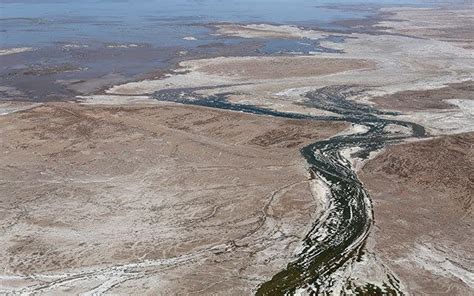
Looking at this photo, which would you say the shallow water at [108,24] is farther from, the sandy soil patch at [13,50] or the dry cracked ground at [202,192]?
the dry cracked ground at [202,192]

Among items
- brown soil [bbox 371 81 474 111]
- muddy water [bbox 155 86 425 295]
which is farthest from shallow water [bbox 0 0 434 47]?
muddy water [bbox 155 86 425 295]

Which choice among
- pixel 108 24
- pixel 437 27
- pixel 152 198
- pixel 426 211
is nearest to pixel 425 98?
pixel 426 211

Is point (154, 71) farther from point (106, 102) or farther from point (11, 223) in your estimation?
point (11, 223)

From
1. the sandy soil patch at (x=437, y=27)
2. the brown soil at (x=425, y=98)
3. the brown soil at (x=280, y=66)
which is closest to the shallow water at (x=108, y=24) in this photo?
the sandy soil patch at (x=437, y=27)

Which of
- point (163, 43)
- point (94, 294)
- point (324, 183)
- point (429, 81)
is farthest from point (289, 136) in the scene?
point (163, 43)

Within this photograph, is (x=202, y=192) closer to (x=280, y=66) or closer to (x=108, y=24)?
(x=280, y=66)

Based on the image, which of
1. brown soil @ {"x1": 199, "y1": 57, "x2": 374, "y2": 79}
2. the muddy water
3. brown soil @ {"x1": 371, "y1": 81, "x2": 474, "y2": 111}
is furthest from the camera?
brown soil @ {"x1": 199, "y1": 57, "x2": 374, "y2": 79}

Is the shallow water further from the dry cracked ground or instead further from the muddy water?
the muddy water
